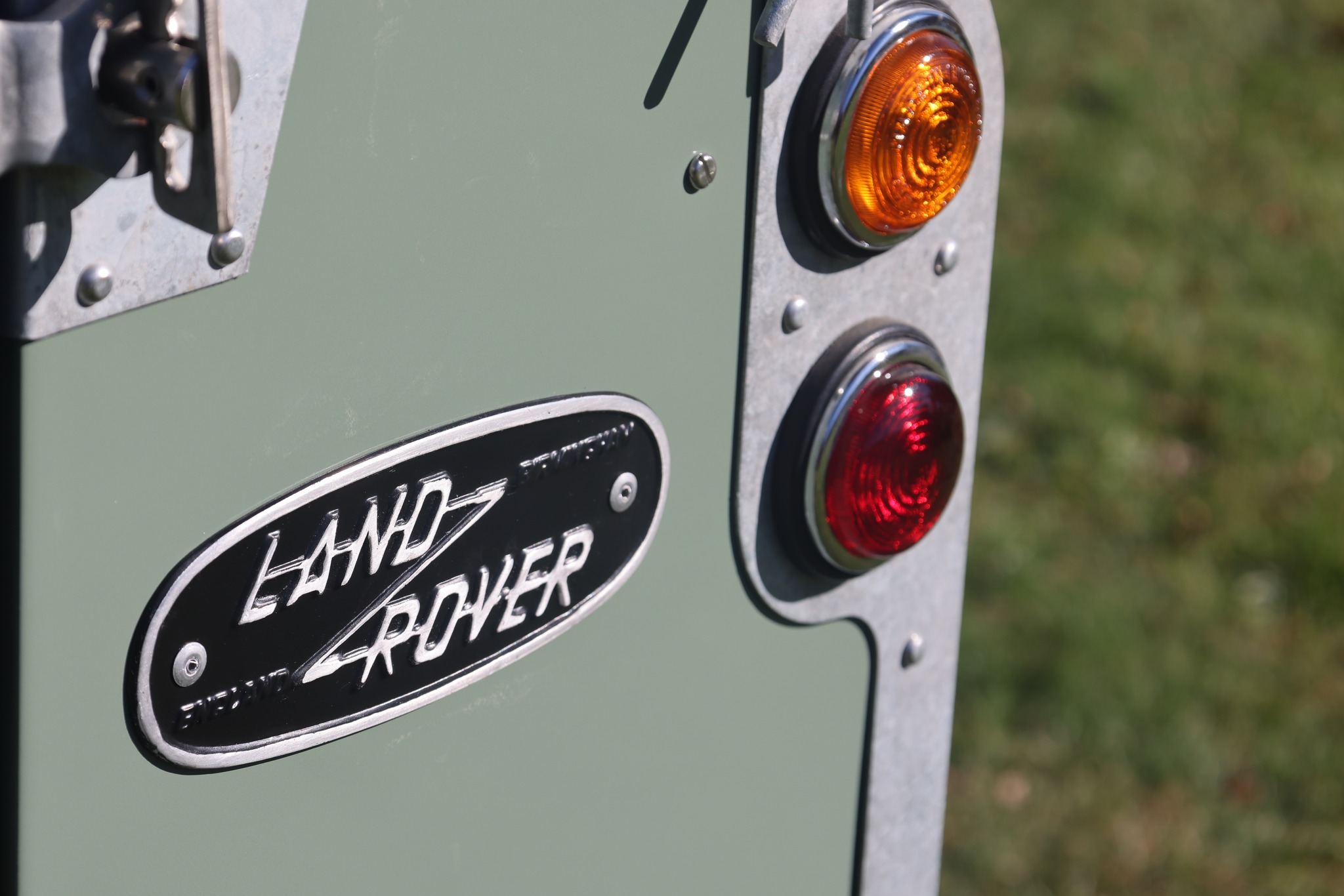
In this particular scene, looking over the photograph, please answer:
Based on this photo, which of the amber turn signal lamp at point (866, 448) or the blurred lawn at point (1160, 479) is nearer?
the amber turn signal lamp at point (866, 448)

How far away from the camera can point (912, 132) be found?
4.04 feet

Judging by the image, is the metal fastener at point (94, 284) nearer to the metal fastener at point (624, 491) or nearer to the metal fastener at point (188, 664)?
the metal fastener at point (188, 664)

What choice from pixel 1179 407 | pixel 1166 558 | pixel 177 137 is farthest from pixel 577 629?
pixel 1179 407

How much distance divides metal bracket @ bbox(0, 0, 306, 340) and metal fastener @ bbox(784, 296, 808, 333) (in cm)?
48

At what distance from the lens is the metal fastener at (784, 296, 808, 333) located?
4.06 ft

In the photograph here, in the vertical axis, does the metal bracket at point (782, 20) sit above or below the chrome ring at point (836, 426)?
above

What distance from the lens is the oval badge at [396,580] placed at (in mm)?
944

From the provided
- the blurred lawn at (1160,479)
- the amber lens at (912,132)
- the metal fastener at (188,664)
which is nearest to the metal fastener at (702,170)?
the amber lens at (912,132)

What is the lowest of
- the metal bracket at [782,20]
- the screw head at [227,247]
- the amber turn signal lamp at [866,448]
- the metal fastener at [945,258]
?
the screw head at [227,247]

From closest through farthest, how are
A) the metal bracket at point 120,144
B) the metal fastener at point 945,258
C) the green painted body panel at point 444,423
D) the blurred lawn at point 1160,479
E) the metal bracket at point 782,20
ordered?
1. the metal bracket at point 120,144
2. the green painted body panel at point 444,423
3. the metal bracket at point 782,20
4. the metal fastener at point 945,258
5. the blurred lawn at point 1160,479

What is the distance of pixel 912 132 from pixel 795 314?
161mm

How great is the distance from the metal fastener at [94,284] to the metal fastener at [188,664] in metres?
0.22

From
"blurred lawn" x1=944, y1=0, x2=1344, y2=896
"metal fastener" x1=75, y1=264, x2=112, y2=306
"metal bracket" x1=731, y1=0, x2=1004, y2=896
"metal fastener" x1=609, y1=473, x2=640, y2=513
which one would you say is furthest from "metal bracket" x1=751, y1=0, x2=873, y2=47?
"blurred lawn" x1=944, y1=0, x2=1344, y2=896

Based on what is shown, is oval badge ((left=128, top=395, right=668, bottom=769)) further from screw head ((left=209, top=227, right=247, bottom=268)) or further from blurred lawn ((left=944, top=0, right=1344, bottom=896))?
blurred lawn ((left=944, top=0, right=1344, bottom=896))
